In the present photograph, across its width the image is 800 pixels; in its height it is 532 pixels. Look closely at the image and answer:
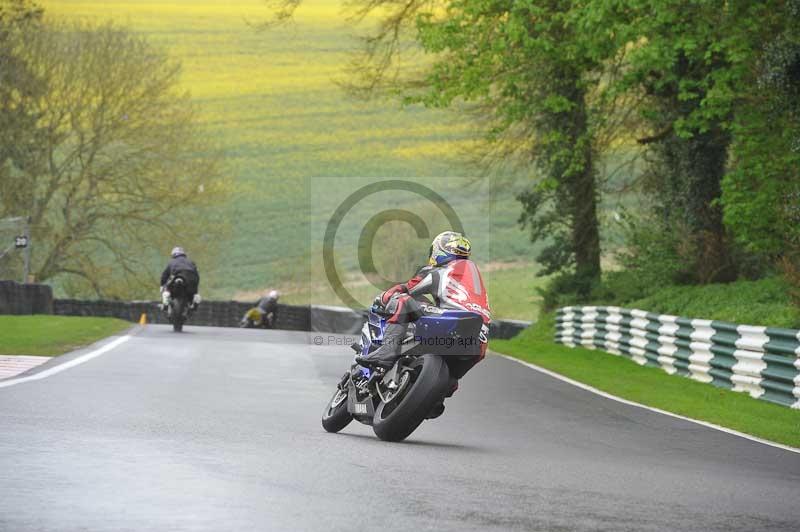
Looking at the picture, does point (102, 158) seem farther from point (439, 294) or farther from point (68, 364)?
point (439, 294)

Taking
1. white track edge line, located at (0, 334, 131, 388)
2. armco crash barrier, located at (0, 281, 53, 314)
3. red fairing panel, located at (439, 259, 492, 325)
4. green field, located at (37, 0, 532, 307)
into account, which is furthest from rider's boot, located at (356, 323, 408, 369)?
green field, located at (37, 0, 532, 307)

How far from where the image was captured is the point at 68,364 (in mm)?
17906

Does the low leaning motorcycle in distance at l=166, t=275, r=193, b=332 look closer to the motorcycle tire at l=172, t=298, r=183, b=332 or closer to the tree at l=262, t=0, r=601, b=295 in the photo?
the motorcycle tire at l=172, t=298, r=183, b=332

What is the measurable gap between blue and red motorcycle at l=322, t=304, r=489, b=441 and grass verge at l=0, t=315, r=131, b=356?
383 inches

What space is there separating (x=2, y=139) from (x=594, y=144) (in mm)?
27508

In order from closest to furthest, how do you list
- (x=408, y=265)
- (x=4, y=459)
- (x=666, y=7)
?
(x=4, y=459) < (x=666, y=7) < (x=408, y=265)

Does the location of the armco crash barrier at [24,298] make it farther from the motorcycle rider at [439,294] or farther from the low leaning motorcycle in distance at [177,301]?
the motorcycle rider at [439,294]

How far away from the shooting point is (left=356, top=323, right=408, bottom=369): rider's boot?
11.1 metres

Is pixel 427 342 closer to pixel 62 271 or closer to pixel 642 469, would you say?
pixel 642 469

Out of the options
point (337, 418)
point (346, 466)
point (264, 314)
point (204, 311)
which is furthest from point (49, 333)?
point (204, 311)

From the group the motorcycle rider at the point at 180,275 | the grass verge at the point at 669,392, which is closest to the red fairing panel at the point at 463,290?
the grass verge at the point at 669,392

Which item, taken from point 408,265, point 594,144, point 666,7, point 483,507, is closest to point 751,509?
point 483,507

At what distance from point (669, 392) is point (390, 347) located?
8.18 metres

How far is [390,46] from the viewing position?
121 feet
